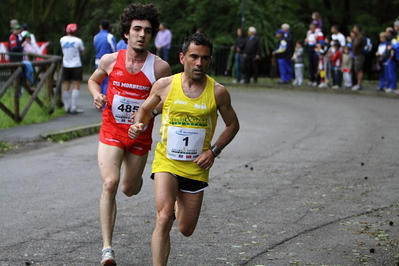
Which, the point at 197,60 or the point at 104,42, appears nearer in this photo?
the point at 197,60

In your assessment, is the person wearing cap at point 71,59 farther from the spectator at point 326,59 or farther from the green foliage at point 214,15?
the green foliage at point 214,15

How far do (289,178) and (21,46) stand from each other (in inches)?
551

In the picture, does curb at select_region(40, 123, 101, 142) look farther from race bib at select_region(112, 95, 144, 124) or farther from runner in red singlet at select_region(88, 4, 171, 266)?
race bib at select_region(112, 95, 144, 124)

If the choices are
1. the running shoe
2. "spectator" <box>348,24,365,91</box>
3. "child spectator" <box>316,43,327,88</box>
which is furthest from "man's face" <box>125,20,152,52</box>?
"child spectator" <box>316,43,327,88</box>

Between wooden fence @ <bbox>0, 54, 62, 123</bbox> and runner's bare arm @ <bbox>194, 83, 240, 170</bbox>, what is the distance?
9229 mm

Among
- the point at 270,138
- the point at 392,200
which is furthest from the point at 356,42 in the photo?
the point at 392,200

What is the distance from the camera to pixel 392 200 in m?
8.32

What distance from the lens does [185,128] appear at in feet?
17.2

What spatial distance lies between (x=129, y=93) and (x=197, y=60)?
1118 mm

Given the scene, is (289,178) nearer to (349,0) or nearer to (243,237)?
(243,237)

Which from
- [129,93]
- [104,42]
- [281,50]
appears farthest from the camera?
[281,50]

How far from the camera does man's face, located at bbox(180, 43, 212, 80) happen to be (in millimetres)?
5215

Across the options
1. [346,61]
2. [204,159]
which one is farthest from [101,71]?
[346,61]

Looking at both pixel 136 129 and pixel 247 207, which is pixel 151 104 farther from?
pixel 247 207
